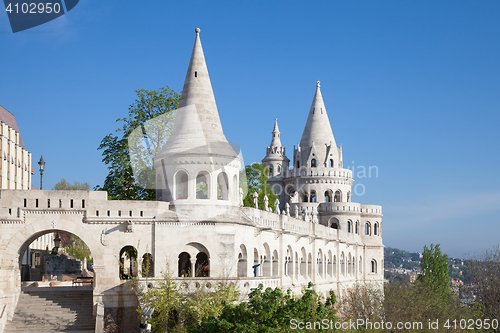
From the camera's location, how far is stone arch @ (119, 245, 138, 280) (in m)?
28.7

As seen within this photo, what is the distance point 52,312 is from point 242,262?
9.07 meters

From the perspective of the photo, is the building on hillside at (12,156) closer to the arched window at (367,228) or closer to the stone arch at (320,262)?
the stone arch at (320,262)

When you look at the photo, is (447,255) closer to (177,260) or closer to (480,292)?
(480,292)

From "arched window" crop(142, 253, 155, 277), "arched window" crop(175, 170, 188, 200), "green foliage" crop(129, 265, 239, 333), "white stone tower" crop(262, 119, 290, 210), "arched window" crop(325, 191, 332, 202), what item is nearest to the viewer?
"green foliage" crop(129, 265, 239, 333)

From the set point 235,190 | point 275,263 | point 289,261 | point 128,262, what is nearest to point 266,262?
point 275,263

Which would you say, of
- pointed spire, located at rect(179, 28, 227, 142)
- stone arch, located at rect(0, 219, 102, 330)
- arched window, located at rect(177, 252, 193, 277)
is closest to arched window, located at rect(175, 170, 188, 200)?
pointed spire, located at rect(179, 28, 227, 142)

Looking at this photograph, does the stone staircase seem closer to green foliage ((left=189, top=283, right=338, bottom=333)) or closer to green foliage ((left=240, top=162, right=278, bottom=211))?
green foliage ((left=189, top=283, right=338, bottom=333))

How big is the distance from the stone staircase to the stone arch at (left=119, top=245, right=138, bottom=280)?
2.02m

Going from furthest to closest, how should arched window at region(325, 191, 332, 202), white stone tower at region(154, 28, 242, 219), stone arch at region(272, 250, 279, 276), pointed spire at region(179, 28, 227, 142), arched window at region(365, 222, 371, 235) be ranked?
1. arched window at region(325, 191, 332, 202)
2. arched window at region(365, 222, 371, 235)
3. stone arch at region(272, 250, 279, 276)
4. pointed spire at region(179, 28, 227, 142)
5. white stone tower at region(154, 28, 242, 219)

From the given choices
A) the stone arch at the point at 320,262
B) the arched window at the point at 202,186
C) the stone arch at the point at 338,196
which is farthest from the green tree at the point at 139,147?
the stone arch at the point at 338,196

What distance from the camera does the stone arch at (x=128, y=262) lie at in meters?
28.7

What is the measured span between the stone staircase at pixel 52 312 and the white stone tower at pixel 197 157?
607 centimetres

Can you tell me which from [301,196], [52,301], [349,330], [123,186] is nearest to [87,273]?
[123,186]

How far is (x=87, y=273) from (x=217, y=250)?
21.1 meters
